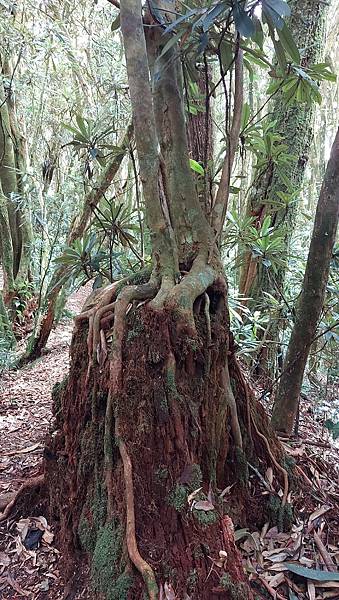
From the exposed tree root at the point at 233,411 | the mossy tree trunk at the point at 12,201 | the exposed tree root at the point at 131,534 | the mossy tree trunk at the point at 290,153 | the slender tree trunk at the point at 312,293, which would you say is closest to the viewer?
the exposed tree root at the point at 131,534

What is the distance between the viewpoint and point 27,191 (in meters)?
6.90

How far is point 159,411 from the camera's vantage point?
173 centimetres

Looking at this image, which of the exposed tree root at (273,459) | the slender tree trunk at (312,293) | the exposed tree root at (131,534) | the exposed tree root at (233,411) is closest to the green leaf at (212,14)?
the slender tree trunk at (312,293)

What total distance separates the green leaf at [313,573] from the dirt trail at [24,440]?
0.95 m

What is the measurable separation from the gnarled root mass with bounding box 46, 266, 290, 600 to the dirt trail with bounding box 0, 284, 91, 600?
20cm

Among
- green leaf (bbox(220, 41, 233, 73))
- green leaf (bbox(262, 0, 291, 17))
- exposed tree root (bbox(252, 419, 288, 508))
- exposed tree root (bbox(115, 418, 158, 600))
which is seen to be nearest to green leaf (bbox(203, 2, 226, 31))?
green leaf (bbox(262, 0, 291, 17))

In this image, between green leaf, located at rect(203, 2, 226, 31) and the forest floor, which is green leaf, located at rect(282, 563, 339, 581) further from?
green leaf, located at rect(203, 2, 226, 31)

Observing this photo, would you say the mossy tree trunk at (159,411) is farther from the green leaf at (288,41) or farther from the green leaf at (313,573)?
the green leaf at (288,41)

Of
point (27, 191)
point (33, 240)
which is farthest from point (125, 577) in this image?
point (33, 240)

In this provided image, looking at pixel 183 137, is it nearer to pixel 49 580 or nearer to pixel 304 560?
pixel 304 560

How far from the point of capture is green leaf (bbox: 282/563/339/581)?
5.47ft

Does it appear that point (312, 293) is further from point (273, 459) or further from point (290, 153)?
point (290, 153)

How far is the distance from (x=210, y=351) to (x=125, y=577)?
889mm

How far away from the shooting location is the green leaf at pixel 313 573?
1.67 m
